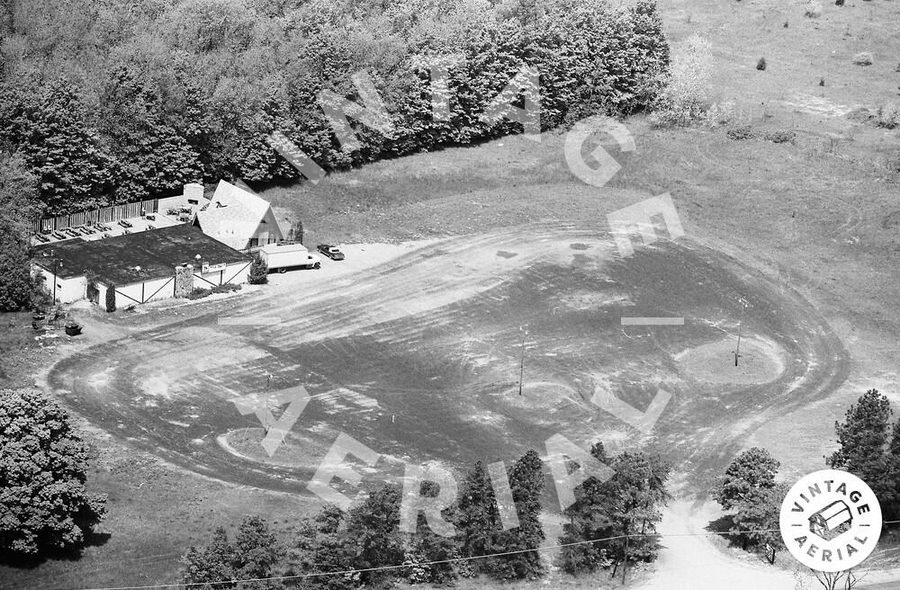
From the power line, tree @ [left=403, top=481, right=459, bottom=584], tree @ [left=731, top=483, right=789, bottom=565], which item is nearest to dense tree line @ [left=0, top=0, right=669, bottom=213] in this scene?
the power line

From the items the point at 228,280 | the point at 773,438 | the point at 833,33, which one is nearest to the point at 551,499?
the point at 773,438

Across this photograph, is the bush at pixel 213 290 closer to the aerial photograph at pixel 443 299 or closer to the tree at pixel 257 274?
the aerial photograph at pixel 443 299

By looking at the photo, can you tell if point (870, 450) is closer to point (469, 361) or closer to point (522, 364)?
point (522, 364)

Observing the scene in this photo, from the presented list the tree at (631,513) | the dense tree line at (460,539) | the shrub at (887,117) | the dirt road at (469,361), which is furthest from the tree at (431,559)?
the shrub at (887,117)

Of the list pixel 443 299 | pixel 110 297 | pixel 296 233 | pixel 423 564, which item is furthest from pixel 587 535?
pixel 296 233

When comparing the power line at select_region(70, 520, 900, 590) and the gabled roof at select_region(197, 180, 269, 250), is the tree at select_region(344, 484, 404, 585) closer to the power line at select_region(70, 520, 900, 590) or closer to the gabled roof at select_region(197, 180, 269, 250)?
the power line at select_region(70, 520, 900, 590)

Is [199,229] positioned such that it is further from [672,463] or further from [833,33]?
[833,33]
